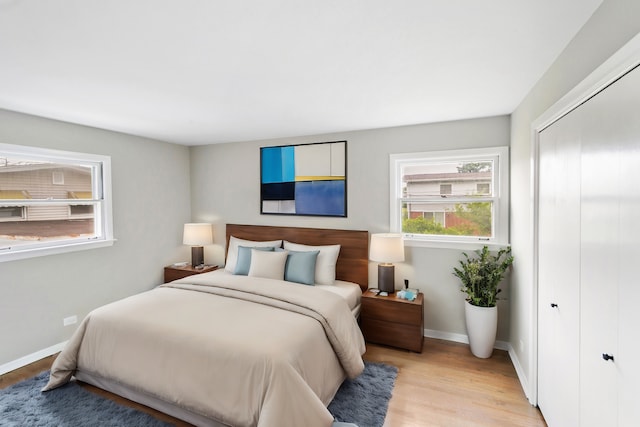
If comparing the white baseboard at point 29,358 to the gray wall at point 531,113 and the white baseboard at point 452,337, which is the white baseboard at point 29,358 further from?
the gray wall at point 531,113

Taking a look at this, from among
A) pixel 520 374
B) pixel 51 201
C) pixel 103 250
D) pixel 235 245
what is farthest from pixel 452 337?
pixel 51 201

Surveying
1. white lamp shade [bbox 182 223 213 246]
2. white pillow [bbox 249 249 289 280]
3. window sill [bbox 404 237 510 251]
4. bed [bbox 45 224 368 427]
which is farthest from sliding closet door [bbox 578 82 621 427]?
white lamp shade [bbox 182 223 213 246]

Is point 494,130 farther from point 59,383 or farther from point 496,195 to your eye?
point 59,383

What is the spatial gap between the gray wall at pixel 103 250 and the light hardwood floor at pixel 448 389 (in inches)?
17.5

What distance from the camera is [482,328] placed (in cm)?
285

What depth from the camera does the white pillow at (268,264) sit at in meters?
3.35

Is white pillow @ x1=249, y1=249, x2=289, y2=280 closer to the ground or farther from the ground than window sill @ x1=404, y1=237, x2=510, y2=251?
closer to the ground

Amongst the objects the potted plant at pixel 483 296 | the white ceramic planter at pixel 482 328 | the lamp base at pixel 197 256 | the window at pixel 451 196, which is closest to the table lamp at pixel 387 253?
the window at pixel 451 196

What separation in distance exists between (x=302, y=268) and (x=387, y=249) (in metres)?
0.93

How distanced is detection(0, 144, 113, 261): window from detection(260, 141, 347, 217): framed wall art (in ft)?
6.04

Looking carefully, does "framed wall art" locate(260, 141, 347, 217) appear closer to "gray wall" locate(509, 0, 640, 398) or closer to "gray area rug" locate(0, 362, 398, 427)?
"gray wall" locate(509, 0, 640, 398)

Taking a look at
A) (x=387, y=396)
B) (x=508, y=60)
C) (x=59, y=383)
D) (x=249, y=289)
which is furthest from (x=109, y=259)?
(x=508, y=60)

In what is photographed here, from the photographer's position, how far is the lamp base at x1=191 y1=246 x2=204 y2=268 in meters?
4.27

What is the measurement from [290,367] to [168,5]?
1919 mm
